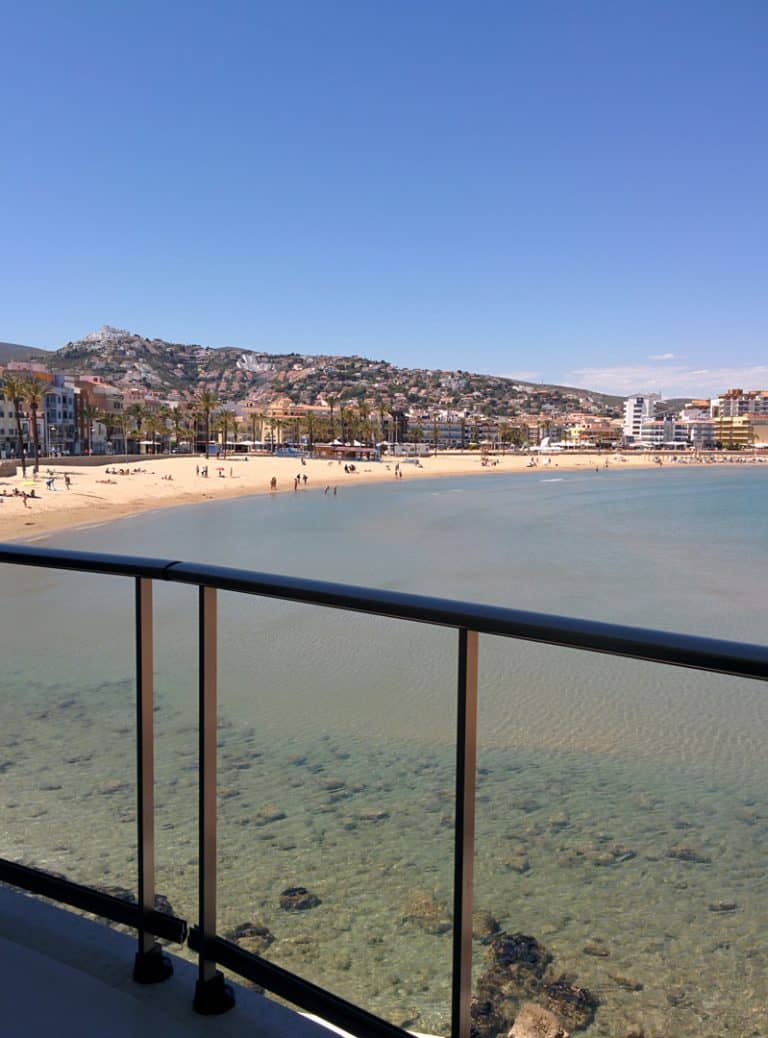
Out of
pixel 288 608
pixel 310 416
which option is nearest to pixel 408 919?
pixel 288 608

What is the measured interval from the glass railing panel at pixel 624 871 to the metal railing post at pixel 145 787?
0.66 m

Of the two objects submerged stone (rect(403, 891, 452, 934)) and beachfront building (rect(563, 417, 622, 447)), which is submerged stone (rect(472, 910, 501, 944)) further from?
beachfront building (rect(563, 417, 622, 447))

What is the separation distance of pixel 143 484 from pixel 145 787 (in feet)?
180

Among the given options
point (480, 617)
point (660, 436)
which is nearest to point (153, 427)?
point (480, 617)

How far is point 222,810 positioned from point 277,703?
55 cm

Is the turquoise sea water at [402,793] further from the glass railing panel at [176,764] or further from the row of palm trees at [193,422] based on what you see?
the row of palm trees at [193,422]

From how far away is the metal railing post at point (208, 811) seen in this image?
165cm

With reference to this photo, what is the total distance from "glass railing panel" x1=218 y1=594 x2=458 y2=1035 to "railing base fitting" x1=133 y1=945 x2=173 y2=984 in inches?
16.1

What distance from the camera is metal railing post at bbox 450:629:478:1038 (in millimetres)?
1406

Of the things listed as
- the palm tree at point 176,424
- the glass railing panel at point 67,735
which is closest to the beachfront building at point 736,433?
the palm tree at point 176,424

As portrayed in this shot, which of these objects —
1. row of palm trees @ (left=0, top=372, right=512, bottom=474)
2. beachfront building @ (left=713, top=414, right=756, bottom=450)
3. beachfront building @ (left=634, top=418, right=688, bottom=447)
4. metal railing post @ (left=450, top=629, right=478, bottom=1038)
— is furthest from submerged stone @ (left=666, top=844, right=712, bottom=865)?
beachfront building @ (left=634, top=418, right=688, bottom=447)

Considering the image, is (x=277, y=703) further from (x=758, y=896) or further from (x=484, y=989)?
(x=758, y=896)

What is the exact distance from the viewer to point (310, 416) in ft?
440

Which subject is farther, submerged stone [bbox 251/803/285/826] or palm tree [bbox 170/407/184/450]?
palm tree [bbox 170/407/184/450]
